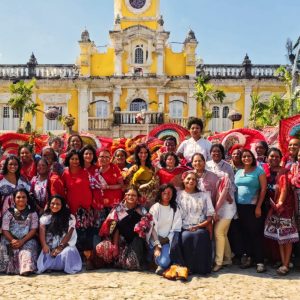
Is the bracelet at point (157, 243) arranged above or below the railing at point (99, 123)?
below

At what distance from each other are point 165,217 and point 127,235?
0.52 metres

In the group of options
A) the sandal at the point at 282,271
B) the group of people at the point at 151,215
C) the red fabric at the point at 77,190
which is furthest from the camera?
the red fabric at the point at 77,190

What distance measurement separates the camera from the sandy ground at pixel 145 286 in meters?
4.85

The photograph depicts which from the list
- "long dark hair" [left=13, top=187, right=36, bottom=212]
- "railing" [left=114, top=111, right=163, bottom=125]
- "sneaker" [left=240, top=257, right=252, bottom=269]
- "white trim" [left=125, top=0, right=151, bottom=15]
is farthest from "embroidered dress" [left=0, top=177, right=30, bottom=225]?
"white trim" [left=125, top=0, right=151, bottom=15]

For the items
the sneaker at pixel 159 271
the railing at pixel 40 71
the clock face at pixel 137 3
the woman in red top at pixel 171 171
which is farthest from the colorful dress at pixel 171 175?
the clock face at pixel 137 3

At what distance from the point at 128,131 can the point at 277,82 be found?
30.7ft

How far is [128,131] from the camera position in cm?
2366

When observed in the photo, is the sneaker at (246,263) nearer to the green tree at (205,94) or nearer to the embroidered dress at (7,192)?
the embroidered dress at (7,192)

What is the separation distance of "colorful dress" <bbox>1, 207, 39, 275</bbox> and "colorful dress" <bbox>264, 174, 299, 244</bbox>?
282cm

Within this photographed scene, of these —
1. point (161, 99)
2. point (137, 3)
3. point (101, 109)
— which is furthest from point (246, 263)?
point (137, 3)

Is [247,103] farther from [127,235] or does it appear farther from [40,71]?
[127,235]

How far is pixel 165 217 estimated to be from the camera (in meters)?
5.75

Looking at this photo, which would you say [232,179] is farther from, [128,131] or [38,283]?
[128,131]

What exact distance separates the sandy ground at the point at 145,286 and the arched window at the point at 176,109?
70.7 feet
